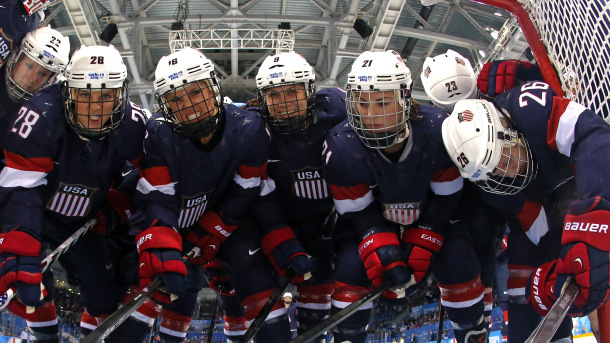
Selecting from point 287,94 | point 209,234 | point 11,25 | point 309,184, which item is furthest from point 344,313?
point 11,25

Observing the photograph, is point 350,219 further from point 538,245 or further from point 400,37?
point 400,37

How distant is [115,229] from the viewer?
326 centimetres

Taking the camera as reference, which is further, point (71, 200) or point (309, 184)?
point (309, 184)

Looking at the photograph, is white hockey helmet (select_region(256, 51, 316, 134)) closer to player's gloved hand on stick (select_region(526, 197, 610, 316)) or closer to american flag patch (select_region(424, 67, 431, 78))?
american flag patch (select_region(424, 67, 431, 78))

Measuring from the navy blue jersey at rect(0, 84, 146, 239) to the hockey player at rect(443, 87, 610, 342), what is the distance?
4.90 ft

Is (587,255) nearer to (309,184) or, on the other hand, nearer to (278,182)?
(309,184)

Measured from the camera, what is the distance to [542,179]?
2404mm

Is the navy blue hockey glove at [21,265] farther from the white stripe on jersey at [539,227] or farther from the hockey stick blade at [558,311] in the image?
the white stripe on jersey at [539,227]

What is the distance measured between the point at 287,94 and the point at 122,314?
1.16 metres

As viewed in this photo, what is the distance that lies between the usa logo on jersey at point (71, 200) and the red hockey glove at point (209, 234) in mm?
503

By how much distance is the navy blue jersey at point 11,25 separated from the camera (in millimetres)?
2744

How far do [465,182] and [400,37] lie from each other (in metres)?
7.80

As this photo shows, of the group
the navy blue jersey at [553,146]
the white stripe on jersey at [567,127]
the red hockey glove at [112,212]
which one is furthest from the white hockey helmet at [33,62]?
the white stripe on jersey at [567,127]

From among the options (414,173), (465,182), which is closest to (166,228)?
(414,173)
